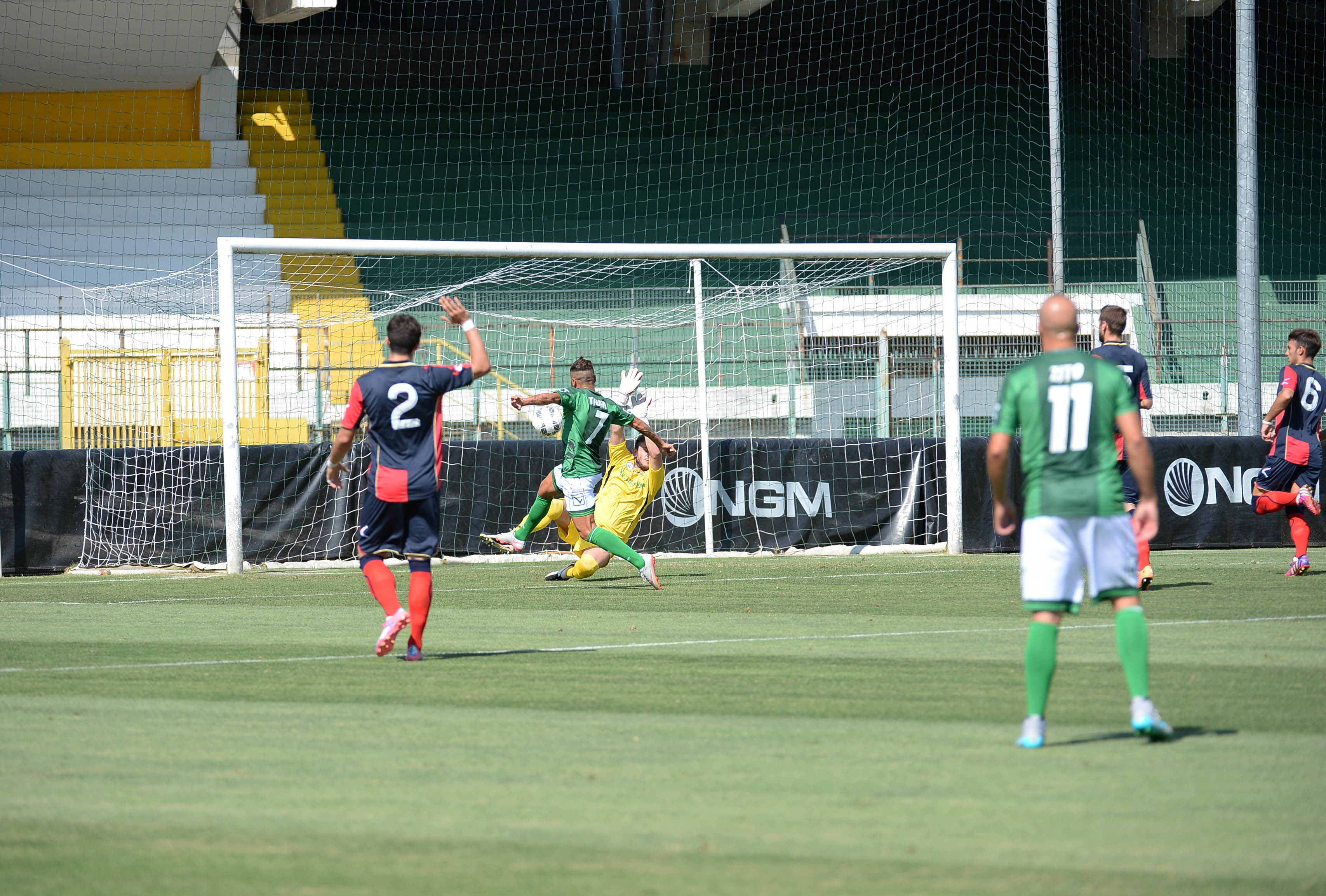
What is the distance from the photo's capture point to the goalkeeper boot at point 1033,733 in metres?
5.60

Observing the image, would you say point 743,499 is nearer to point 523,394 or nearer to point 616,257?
point 523,394

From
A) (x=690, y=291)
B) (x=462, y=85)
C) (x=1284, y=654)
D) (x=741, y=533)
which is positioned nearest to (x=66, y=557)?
(x=741, y=533)

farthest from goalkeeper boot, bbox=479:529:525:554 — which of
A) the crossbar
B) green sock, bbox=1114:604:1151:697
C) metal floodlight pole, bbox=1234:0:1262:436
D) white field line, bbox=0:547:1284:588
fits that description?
green sock, bbox=1114:604:1151:697

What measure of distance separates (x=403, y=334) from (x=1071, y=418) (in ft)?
13.5

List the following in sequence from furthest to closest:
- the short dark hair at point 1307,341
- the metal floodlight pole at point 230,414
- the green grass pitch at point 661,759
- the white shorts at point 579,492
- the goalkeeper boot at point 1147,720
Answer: the metal floodlight pole at point 230,414, the white shorts at point 579,492, the short dark hair at point 1307,341, the goalkeeper boot at point 1147,720, the green grass pitch at point 661,759

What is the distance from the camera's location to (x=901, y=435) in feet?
65.8

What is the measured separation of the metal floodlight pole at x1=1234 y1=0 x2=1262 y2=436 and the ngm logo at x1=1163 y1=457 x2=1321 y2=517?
0.84 m

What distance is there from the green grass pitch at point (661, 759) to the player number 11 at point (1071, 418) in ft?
4.03

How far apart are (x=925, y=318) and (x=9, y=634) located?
16.5m

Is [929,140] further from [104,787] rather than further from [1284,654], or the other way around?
[104,787]

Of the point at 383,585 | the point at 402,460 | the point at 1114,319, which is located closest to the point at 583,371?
the point at 1114,319

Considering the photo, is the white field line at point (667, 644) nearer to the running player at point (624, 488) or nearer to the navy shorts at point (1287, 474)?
the navy shorts at point (1287, 474)

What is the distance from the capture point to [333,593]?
1330 centimetres

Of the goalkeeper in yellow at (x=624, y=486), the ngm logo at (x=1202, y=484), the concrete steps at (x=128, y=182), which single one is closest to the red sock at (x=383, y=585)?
the goalkeeper in yellow at (x=624, y=486)
